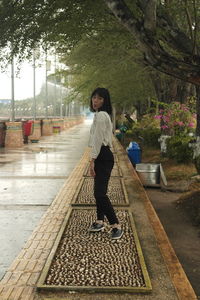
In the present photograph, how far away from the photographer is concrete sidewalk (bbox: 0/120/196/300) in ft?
12.2

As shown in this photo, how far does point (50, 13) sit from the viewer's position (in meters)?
8.36

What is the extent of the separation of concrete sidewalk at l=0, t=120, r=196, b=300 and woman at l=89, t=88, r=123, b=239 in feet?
2.05

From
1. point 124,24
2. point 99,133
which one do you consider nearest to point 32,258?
point 99,133

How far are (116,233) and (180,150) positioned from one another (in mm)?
8806

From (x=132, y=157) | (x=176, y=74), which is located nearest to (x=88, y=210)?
(x=176, y=74)

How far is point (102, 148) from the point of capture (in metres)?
5.16

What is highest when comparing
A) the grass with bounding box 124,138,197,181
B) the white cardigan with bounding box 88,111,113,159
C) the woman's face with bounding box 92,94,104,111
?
the woman's face with bounding box 92,94,104,111

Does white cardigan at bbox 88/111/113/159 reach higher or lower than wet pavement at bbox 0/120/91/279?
higher

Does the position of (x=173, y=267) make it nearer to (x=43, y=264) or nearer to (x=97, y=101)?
(x=43, y=264)

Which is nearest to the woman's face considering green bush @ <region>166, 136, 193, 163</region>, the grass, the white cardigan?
the white cardigan

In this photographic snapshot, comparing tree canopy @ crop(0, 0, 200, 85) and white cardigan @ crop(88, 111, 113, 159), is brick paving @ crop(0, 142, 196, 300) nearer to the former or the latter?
white cardigan @ crop(88, 111, 113, 159)

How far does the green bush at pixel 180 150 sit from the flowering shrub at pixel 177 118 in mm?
756

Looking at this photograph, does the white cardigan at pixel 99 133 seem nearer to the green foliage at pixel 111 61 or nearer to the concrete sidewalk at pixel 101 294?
the concrete sidewalk at pixel 101 294

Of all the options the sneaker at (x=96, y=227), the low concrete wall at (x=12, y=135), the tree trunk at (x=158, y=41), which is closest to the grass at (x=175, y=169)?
the tree trunk at (x=158, y=41)
